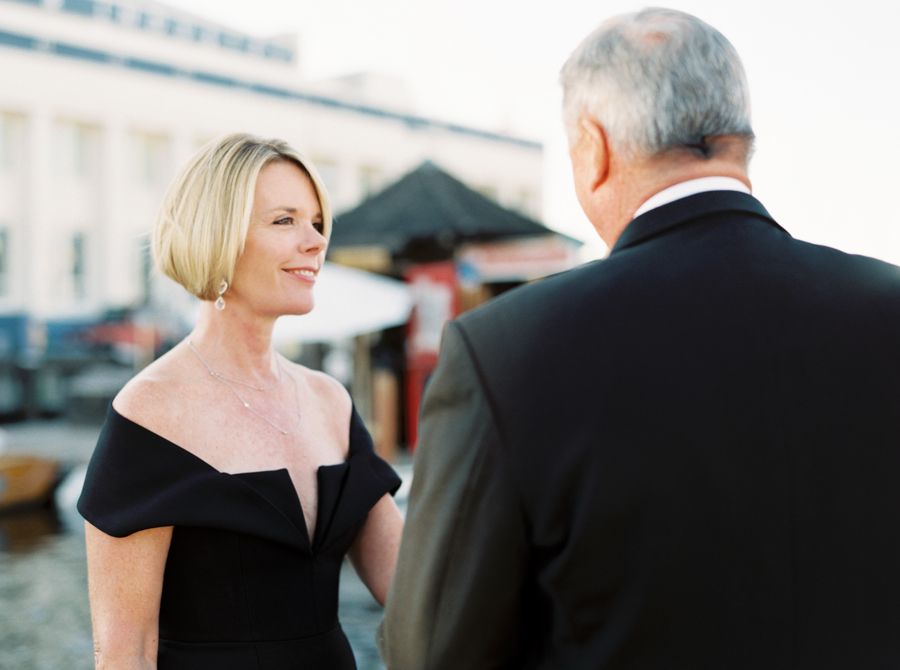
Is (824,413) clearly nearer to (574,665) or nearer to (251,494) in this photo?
(574,665)

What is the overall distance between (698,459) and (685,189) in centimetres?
38

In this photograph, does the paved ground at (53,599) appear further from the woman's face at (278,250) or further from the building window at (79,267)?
the building window at (79,267)

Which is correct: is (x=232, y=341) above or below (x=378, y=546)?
above

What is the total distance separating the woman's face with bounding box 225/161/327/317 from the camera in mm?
2018

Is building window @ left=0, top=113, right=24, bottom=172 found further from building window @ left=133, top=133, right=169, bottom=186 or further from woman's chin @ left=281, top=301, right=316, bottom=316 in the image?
woman's chin @ left=281, top=301, right=316, bottom=316

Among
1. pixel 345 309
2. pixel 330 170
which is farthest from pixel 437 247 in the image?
pixel 330 170

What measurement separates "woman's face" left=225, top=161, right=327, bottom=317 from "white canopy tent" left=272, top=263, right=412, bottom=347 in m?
6.41

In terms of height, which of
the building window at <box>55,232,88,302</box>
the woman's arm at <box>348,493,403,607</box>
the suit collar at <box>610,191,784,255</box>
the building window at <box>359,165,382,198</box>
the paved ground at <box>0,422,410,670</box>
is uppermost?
Result: the suit collar at <box>610,191,784,255</box>

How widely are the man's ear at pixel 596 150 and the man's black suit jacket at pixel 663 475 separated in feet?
0.50

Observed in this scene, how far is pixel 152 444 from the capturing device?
5.95 ft

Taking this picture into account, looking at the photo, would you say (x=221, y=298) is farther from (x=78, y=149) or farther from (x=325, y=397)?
(x=78, y=149)

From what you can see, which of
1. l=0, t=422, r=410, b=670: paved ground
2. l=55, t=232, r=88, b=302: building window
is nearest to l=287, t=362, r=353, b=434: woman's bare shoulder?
l=0, t=422, r=410, b=670: paved ground

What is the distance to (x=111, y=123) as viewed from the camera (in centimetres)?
2805

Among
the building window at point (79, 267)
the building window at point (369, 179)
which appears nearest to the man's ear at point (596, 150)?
the building window at point (79, 267)
